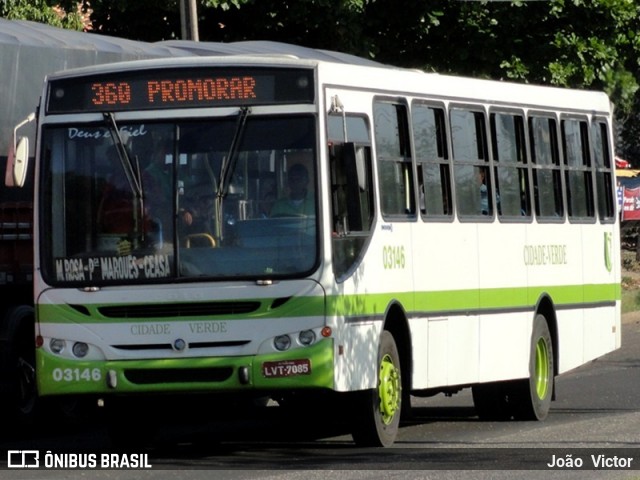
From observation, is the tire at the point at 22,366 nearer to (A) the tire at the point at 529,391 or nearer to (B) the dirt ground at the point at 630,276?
(A) the tire at the point at 529,391

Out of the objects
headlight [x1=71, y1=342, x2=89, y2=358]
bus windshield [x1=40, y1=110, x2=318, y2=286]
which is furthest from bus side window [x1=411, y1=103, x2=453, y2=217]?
headlight [x1=71, y1=342, x2=89, y2=358]

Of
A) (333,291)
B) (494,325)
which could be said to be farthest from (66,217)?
(494,325)

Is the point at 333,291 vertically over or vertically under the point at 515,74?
under

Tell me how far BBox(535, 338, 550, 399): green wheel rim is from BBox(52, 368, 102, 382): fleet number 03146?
Answer: 503 cm

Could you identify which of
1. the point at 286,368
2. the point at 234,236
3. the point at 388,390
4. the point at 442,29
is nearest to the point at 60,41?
the point at 234,236

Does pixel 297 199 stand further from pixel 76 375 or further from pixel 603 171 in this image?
pixel 603 171

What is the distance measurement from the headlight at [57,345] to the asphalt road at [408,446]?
0.86 m

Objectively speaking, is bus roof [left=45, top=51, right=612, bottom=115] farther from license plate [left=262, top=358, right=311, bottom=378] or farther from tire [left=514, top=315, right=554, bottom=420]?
tire [left=514, top=315, right=554, bottom=420]

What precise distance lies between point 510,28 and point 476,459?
1314 cm

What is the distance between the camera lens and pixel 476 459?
11.5 m

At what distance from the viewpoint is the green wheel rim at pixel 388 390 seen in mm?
12188

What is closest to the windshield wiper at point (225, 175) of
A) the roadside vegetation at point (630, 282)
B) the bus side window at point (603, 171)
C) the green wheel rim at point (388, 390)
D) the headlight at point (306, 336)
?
the headlight at point (306, 336)

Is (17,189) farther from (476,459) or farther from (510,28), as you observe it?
(510,28)

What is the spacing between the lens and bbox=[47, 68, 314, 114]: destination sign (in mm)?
11602
